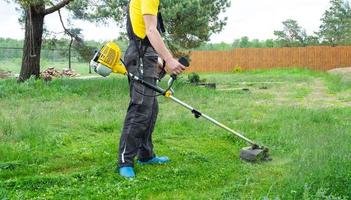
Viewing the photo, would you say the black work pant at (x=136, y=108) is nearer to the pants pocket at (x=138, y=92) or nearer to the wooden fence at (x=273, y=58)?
the pants pocket at (x=138, y=92)

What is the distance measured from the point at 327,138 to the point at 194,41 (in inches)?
471

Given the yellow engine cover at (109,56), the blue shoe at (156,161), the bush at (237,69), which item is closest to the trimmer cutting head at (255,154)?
the blue shoe at (156,161)

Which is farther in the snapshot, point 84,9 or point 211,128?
point 84,9

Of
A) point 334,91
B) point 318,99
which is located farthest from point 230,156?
point 334,91

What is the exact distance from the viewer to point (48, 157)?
500 cm

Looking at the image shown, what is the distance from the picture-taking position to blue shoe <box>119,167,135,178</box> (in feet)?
14.2

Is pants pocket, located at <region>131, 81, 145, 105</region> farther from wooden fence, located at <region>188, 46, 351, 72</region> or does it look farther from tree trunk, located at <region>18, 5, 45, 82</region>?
wooden fence, located at <region>188, 46, 351, 72</region>

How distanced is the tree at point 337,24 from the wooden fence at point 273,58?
22.9 ft

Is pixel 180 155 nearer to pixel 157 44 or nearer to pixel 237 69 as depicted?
pixel 157 44

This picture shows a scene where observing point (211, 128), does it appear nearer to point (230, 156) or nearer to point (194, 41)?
point (230, 156)

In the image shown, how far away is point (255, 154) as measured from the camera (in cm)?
500

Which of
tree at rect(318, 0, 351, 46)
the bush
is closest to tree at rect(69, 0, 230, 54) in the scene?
the bush

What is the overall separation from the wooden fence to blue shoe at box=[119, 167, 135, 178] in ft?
91.4

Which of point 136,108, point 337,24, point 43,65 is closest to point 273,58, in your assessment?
point 337,24
